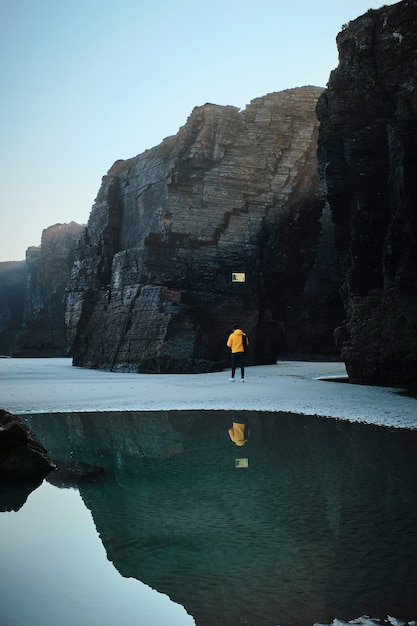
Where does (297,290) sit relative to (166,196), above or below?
below

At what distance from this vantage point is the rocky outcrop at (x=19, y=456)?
13.2ft

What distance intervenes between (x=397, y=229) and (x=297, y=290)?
965 cm

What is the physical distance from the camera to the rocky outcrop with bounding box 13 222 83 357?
125 ft

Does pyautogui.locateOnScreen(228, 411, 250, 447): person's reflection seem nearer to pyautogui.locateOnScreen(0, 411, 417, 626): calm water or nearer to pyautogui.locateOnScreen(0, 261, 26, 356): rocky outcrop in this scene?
pyautogui.locateOnScreen(0, 411, 417, 626): calm water

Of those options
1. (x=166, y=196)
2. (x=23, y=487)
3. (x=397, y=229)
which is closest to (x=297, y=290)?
(x=166, y=196)

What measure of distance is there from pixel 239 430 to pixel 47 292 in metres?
39.7

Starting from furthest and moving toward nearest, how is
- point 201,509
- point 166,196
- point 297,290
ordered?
point 297,290 → point 166,196 → point 201,509

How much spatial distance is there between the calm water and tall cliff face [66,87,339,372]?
1178 centimetres

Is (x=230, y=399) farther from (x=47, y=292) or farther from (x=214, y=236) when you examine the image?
(x=47, y=292)

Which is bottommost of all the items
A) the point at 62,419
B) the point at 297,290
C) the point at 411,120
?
the point at 62,419

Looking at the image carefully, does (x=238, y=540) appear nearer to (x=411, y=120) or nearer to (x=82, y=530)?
(x=82, y=530)

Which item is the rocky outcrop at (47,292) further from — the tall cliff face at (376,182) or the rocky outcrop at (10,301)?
the tall cliff face at (376,182)

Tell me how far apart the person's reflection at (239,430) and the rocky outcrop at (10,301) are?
136 ft

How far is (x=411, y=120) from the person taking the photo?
31.1ft
